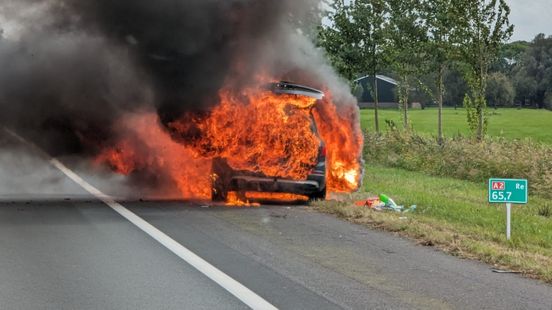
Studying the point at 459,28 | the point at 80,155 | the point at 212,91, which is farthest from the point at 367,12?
the point at 212,91

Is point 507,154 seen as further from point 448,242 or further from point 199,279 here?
point 199,279

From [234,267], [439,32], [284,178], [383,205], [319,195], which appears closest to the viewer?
[234,267]

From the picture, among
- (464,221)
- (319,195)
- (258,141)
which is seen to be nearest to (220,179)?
(258,141)

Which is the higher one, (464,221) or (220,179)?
(220,179)

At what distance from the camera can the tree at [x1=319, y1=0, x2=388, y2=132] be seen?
3428 cm

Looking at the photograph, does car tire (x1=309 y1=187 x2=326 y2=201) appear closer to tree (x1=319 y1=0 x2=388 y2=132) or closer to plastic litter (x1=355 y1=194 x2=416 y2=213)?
plastic litter (x1=355 y1=194 x2=416 y2=213)

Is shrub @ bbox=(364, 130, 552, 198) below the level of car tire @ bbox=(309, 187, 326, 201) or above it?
below

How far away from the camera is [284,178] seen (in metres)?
13.6

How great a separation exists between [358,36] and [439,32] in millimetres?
3435

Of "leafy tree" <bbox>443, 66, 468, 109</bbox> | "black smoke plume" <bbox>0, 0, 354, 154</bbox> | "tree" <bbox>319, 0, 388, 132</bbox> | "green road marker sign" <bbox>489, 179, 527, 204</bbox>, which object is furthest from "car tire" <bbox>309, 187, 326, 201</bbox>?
"leafy tree" <bbox>443, 66, 468, 109</bbox>

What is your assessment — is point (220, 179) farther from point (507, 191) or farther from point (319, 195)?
point (507, 191)

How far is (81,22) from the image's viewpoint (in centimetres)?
1747

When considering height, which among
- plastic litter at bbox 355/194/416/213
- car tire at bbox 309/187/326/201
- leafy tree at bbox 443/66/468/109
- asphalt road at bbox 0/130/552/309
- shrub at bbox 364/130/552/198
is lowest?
leafy tree at bbox 443/66/468/109

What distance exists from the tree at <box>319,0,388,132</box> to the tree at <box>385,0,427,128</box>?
0.37 metres
